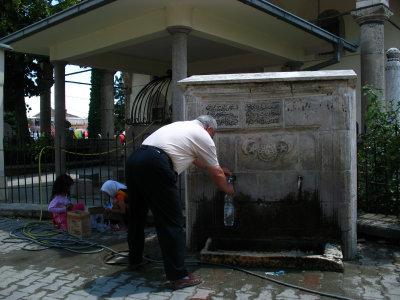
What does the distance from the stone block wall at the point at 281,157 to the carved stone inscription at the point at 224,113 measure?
0.03 feet

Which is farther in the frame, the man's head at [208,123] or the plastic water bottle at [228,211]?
the plastic water bottle at [228,211]

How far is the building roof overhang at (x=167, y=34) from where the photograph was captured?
6.35 metres

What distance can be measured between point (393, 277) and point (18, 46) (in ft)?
27.2

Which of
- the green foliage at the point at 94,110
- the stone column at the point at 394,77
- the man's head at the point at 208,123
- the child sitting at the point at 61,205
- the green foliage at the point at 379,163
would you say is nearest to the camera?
the man's head at the point at 208,123

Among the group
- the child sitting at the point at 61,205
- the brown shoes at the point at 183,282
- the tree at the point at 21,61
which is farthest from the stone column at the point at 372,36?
the tree at the point at 21,61

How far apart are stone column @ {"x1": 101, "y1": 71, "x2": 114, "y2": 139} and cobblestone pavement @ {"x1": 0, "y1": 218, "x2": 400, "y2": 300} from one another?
28.6 ft

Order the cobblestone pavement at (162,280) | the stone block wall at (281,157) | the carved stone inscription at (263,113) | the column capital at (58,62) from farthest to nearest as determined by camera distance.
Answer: the column capital at (58,62)
the carved stone inscription at (263,113)
the stone block wall at (281,157)
the cobblestone pavement at (162,280)

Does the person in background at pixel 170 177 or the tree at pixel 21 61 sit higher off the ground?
the tree at pixel 21 61

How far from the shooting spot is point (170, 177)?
3.46 metres

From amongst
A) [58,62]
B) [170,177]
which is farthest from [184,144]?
[58,62]

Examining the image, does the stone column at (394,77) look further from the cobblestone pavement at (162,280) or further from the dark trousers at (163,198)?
the dark trousers at (163,198)

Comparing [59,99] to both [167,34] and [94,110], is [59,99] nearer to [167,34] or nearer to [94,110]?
[167,34]

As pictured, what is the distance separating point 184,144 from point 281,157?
1138 millimetres

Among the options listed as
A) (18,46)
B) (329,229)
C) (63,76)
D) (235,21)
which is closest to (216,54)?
(235,21)
